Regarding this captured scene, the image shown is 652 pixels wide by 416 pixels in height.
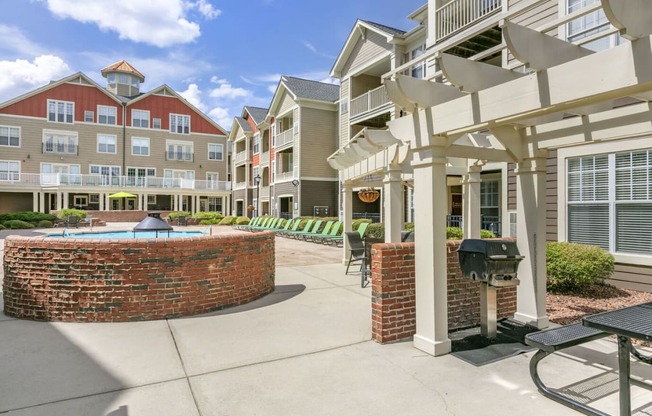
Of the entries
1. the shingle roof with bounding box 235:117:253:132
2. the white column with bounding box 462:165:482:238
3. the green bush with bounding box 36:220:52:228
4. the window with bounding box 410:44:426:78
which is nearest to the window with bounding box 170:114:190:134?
the shingle roof with bounding box 235:117:253:132

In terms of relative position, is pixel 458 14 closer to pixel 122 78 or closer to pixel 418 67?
pixel 418 67

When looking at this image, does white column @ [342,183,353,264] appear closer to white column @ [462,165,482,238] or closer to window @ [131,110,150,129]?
white column @ [462,165,482,238]

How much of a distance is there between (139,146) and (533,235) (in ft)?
128

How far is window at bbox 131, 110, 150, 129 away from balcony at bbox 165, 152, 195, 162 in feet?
11.3

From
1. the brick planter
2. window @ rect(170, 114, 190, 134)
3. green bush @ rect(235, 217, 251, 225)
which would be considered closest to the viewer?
the brick planter

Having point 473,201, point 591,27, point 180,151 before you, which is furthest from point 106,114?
point 591,27

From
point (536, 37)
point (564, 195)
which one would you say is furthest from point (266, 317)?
point (564, 195)

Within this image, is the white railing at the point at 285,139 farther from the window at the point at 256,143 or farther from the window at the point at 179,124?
the window at the point at 179,124

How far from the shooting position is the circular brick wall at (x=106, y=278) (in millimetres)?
4875

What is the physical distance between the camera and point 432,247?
383 cm

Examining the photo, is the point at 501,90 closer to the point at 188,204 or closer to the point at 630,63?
the point at 630,63

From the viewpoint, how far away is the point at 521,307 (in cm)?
478

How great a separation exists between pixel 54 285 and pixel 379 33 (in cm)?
1698

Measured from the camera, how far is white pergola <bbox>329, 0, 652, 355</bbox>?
2543 millimetres
